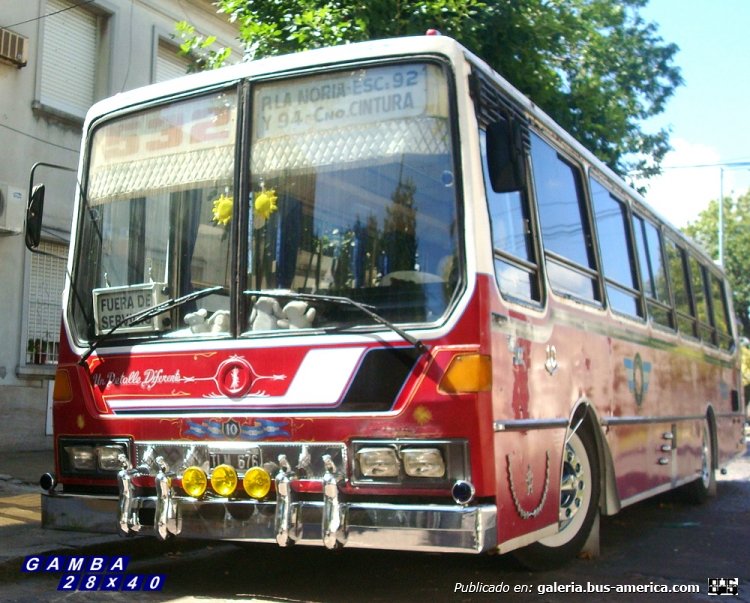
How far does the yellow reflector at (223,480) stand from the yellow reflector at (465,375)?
115cm

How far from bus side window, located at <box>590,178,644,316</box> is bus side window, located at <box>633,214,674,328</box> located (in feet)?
1.07

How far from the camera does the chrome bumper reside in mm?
4301

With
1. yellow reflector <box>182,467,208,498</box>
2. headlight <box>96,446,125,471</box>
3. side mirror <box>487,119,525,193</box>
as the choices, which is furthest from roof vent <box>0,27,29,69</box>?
side mirror <box>487,119,525,193</box>

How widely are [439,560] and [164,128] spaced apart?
3265 mm

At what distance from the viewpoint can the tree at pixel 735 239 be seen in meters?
47.0

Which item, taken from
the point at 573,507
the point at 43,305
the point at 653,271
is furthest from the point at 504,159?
the point at 43,305

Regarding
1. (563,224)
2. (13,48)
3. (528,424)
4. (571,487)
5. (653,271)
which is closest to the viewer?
(528,424)

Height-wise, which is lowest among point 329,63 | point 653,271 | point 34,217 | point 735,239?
point 34,217

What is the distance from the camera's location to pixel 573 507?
237 inches

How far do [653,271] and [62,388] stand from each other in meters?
5.25

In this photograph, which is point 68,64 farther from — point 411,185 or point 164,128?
point 411,185

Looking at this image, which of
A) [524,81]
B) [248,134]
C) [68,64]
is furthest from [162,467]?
[68,64]

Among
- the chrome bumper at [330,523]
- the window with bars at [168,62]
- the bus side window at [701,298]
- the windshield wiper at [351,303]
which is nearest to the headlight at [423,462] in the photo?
the chrome bumper at [330,523]

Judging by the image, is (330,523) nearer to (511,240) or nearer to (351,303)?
(351,303)
